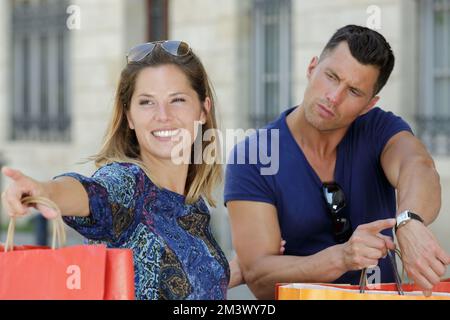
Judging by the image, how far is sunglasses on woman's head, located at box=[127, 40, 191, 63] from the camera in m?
2.23

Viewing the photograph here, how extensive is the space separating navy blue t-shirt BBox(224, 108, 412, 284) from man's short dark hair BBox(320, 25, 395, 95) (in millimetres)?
200

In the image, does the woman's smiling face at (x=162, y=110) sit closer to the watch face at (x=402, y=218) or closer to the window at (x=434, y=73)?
the watch face at (x=402, y=218)

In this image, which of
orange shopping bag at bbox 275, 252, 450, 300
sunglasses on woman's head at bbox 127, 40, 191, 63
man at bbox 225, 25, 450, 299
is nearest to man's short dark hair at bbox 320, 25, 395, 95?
man at bbox 225, 25, 450, 299

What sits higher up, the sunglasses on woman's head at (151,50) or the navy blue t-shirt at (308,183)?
the sunglasses on woman's head at (151,50)

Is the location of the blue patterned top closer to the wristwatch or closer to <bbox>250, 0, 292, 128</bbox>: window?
the wristwatch

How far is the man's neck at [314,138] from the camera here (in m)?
2.74

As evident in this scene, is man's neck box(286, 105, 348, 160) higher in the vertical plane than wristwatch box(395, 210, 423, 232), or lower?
higher

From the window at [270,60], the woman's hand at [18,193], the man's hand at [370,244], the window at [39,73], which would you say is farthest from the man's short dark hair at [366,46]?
the window at [39,73]

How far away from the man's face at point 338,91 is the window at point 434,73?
4898mm

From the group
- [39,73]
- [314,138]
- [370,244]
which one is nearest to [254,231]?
[314,138]

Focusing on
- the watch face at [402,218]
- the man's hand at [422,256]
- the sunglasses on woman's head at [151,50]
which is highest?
the sunglasses on woman's head at [151,50]

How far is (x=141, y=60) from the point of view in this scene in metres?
2.22

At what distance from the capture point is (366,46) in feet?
8.80
